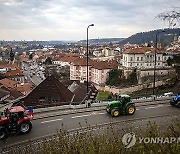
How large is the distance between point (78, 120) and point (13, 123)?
169 inches

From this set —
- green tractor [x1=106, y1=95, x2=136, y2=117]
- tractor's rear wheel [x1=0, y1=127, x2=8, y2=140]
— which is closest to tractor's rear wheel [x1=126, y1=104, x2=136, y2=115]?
green tractor [x1=106, y1=95, x2=136, y2=117]

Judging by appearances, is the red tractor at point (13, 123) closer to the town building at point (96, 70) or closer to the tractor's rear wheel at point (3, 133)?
the tractor's rear wheel at point (3, 133)

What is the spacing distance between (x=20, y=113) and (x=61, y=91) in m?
11.8

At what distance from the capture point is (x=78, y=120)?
629 inches

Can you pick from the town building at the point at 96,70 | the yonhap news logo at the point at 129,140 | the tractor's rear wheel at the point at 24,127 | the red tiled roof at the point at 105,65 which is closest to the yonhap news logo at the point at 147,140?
the yonhap news logo at the point at 129,140

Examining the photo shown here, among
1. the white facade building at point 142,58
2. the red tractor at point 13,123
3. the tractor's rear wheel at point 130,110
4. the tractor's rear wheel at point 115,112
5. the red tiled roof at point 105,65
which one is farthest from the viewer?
the red tiled roof at point 105,65

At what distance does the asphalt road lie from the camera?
44.2 ft

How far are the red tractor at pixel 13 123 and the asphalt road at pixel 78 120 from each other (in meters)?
0.30

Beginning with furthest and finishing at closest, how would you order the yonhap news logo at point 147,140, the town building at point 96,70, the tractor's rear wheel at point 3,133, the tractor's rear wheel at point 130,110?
1. the town building at point 96,70
2. the tractor's rear wheel at point 130,110
3. the tractor's rear wheel at point 3,133
4. the yonhap news logo at point 147,140

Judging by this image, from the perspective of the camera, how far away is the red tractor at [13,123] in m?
12.9

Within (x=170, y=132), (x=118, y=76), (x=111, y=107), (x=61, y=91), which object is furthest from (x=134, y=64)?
(x=170, y=132)

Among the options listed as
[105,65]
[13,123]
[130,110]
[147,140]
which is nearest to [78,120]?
[130,110]

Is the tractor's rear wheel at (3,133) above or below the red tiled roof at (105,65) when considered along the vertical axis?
above

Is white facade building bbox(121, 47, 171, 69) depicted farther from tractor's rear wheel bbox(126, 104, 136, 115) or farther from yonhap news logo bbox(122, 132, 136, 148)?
yonhap news logo bbox(122, 132, 136, 148)
